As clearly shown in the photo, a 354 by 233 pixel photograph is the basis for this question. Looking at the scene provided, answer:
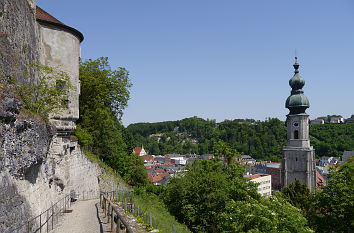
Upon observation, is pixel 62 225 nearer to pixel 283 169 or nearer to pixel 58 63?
pixel 58 63

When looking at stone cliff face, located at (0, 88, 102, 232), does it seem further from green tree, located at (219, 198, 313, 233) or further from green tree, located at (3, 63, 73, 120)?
green tree, located at (219, 198, 313, 233)

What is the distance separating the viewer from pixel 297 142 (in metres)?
58.8

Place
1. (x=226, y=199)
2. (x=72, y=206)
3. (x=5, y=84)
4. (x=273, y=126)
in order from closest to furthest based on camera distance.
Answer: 1. (x=5, y=84)
2. (x=72, y=206)
3. (x=226, y=199)
4. (x=273, y=126)

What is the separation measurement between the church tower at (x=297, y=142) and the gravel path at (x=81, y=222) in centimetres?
5152

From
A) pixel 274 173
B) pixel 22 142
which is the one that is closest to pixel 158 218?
pixel 22 142

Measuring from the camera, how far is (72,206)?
1558cm

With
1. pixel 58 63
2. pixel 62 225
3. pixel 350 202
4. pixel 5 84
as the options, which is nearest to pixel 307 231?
pixel 350 202

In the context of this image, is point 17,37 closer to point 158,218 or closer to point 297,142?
point 158,218

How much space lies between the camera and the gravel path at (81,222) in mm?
10217

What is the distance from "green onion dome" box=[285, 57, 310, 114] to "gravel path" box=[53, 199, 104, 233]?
53.1 m

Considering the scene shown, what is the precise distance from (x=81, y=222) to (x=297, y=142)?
55314 millimetres

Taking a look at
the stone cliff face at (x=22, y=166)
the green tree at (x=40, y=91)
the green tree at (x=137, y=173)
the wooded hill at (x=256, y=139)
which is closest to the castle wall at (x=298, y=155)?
the green tree at (x=137, y=173)

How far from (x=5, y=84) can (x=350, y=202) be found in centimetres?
1714

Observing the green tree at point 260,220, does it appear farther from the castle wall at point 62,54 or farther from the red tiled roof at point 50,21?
the red tiled roof at point 50,21
